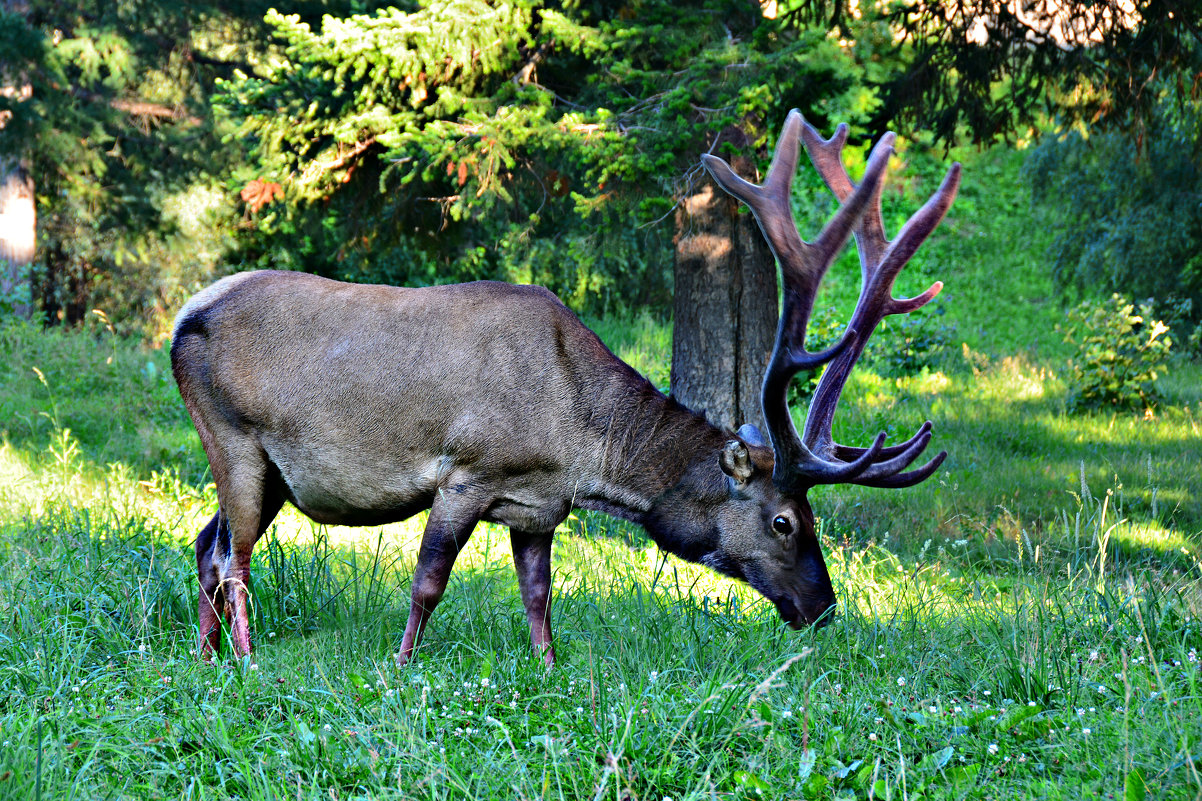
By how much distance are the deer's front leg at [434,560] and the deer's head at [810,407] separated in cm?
116

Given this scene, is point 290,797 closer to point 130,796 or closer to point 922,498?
point 130,796

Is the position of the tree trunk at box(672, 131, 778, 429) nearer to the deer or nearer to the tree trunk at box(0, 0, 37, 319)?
the deer

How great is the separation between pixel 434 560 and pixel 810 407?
177 cm

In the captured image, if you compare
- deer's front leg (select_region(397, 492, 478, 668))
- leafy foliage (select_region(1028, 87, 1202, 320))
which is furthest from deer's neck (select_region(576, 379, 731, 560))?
leafy foliage (select_region(1028, 87, 1202, 320))

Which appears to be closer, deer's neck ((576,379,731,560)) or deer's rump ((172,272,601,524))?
deer's rump ((172,272,601,524))

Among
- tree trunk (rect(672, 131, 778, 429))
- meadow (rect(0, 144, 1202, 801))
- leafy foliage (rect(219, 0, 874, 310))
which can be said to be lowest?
meadow (rect(0, 144, 1202, 801))

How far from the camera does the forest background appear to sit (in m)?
3.27

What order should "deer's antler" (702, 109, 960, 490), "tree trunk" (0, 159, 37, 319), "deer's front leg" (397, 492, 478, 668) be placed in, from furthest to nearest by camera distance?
"tree trunk" (0, 159, 37, 319)
"deer's front leg" (397, 492, 478, 668)
"deer's antler" (702, 109, 960, 490)

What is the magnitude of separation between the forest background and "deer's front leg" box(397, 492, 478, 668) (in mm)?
190

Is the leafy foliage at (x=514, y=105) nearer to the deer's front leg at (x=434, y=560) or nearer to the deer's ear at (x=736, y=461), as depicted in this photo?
the deer's ear at (x=736, y=461)

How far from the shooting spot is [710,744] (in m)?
3.28

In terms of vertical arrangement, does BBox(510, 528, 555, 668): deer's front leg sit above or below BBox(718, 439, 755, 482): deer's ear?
below

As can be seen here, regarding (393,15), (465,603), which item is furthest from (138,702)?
(393,15)

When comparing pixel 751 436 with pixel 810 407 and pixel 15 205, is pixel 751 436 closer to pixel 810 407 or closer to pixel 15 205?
pixel 810 407
